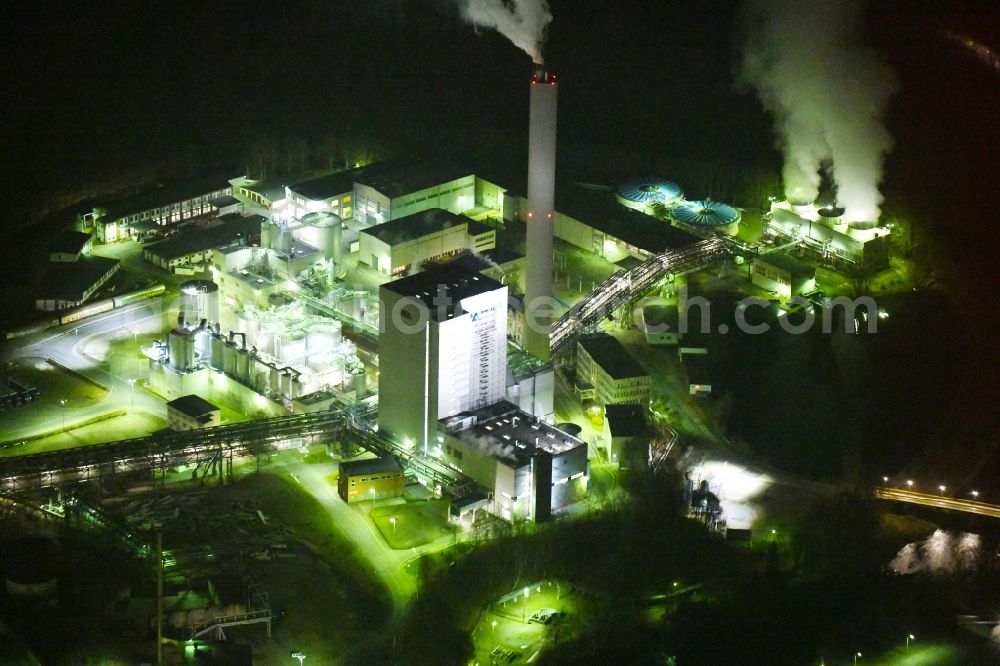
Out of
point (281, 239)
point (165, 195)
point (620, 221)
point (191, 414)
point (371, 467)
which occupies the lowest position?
point (371, 467)

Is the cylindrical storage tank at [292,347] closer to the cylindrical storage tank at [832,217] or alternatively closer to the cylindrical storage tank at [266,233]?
the cylindrical storage tank at [266,233]

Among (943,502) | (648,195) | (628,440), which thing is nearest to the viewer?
(943,502)

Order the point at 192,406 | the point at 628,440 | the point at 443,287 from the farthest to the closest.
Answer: the point at 192,406 → the point at 628,440 → the point at 443,287

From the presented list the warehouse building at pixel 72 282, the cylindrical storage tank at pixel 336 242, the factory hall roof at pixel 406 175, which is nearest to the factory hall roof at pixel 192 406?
the warehouse building at pixel 72 282

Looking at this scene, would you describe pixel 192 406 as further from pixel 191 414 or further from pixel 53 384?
pixel 53 384

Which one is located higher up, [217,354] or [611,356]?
[611,356]

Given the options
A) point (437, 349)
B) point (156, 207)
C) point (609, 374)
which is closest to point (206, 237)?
point (156, 207)

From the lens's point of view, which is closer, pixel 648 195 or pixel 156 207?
pixel 156 207
